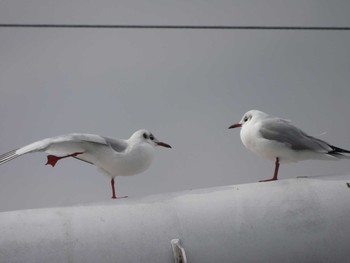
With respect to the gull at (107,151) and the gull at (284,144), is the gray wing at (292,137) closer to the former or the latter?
the gull at (284,144)

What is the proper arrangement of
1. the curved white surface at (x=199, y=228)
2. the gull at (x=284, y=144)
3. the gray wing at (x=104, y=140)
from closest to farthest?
the curved white surface at (x=199, y=228) → the gray wing at (x=104, y=140) → the gull at (x=284, y=144)

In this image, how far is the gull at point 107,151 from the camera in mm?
4988

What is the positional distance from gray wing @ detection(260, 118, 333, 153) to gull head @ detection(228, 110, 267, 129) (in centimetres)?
12

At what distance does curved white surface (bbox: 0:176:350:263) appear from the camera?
4.30m

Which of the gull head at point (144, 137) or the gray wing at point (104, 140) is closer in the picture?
the gray wing at point (104, 140)

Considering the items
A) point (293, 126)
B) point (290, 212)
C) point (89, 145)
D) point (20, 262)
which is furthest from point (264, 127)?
point (20, 262)

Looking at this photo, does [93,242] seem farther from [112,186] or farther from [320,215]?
[320,215]

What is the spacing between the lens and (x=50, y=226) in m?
4.38

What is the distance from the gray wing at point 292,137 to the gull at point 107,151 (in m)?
0.73

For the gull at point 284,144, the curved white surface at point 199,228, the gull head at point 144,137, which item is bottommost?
the curved white surface at point 199,228

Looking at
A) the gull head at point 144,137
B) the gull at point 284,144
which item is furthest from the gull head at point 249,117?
the gull head at point 144,137

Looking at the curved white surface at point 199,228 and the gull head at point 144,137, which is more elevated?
the gull head at point 144,137

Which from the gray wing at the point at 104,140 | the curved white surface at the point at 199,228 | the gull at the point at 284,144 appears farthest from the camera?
the gull at the point at 284,144

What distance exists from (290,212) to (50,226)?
4.27ft
